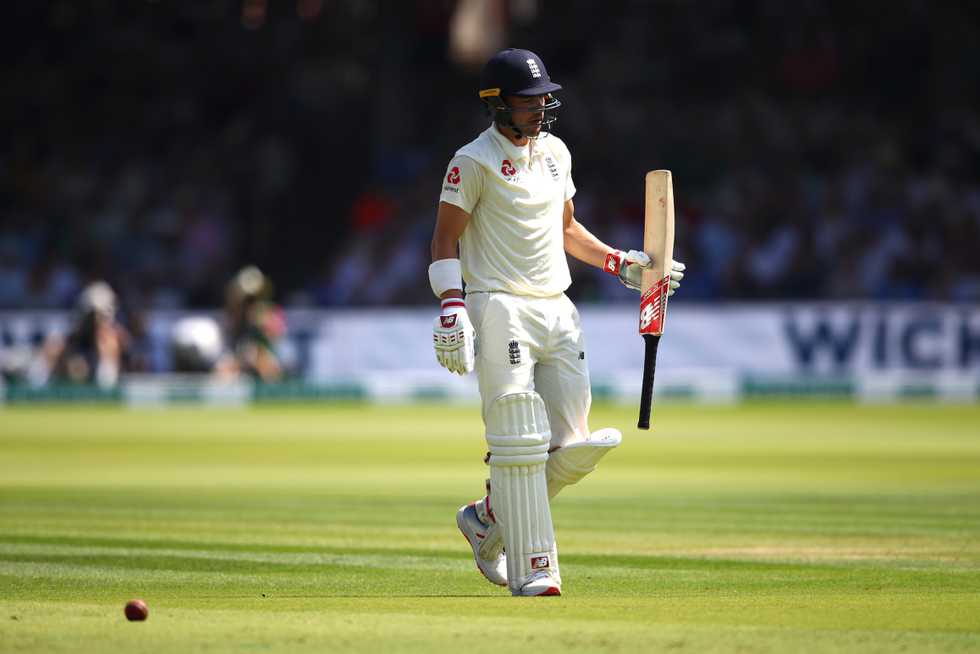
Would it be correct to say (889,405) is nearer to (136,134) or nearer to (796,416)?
(796,416)

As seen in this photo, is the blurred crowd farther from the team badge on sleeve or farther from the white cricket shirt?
the team badge on sleeve

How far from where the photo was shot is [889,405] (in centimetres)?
2034

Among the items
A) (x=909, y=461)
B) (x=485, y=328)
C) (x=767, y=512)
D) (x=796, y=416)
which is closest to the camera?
(x=485, y=328)

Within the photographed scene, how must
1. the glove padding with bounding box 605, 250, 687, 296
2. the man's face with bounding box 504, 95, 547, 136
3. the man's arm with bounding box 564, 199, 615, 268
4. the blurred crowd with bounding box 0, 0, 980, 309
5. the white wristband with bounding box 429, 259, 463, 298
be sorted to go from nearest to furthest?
the white wristband with bounding box 429, 259, 463, 298 < the man's face with bounding box 504, 95, 547, 136 < the glove padding with bounding box 605, 250, 687, 296 < the man's arm with bounding box 564, 199, 615, 268 < the blurred crowd with bounding box 0, 0, 980, 309

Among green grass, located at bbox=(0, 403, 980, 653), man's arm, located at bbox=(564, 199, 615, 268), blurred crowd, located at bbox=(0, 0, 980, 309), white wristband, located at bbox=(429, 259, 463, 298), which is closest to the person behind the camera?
green grass, located at bbox=(0, 403, 980, 653)

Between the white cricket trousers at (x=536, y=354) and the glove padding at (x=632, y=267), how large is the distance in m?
0.27

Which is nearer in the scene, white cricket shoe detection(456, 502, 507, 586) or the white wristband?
the white wristband

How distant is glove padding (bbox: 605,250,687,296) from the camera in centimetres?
623

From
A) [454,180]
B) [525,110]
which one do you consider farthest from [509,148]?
[454,180]

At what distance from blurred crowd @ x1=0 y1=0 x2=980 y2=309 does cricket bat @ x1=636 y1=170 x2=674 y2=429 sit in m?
15.2

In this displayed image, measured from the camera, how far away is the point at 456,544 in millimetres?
7863

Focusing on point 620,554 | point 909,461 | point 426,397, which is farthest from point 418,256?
point 620,554

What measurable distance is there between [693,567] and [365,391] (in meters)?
15.4

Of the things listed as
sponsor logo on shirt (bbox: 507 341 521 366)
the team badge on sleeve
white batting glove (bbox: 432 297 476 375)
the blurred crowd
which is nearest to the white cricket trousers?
sponsor logo on shirt (bbox: 507 341 521 366)
